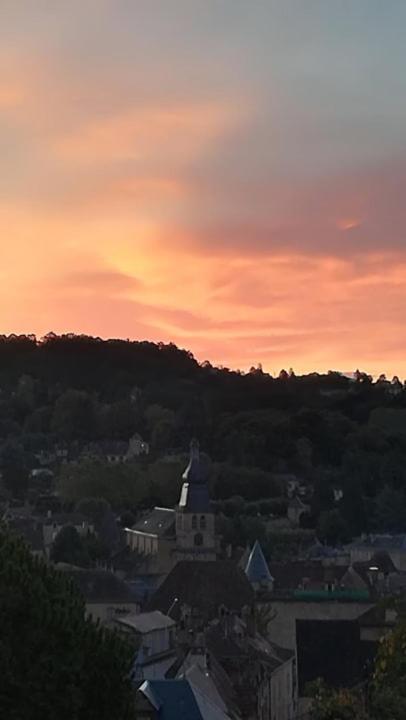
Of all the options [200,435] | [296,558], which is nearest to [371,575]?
[296,558]

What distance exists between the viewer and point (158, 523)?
228 feet

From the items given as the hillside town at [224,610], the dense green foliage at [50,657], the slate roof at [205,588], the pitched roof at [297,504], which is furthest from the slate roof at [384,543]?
the dense green foliage at [50,657]

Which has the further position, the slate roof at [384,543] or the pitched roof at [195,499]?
the slate roof at [384,543]

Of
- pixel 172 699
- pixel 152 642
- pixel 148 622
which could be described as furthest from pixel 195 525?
pixel 172 699

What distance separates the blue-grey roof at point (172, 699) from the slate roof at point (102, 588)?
70.6ft

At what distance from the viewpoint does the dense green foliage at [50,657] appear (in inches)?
785

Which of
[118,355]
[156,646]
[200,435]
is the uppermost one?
[118,355]

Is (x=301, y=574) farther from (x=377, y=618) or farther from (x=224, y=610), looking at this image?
(x=224, y=610)

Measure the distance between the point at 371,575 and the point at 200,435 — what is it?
50374mm

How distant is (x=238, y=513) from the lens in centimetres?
8088

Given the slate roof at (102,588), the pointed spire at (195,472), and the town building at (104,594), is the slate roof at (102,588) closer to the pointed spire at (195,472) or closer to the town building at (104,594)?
the town building at (104,594)

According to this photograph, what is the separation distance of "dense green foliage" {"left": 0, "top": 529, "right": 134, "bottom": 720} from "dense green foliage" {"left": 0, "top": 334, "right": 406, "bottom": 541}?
59.3 metres

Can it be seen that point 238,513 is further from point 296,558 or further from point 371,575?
point 371,575

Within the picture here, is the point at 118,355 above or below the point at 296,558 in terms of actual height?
above
